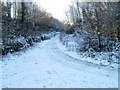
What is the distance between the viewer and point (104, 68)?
27.2ft

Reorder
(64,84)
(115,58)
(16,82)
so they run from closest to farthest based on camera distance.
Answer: (64,84)
(16,82)
(115,58)

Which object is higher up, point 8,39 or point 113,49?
point 8,39

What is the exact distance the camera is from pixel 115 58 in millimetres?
9891

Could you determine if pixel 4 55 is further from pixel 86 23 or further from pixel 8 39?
pixel 86 23

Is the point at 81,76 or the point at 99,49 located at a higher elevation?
the point at 99,49

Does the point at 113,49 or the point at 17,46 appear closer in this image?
the point at 113,49

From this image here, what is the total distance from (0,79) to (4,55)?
5976 millimetres

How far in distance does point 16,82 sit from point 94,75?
151 inches

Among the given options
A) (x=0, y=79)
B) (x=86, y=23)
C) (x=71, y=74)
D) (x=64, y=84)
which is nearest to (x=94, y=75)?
(x=71, y=74)

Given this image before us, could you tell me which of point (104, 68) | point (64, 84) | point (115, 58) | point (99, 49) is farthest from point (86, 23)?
point (64, 84)

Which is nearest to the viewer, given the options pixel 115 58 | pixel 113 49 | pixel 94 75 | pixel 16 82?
pixel 16 82

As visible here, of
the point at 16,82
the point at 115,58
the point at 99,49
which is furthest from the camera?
the point at 99,49

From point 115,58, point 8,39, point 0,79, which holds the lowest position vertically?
point 0,79

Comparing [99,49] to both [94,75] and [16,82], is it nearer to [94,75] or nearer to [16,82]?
[94,75]
